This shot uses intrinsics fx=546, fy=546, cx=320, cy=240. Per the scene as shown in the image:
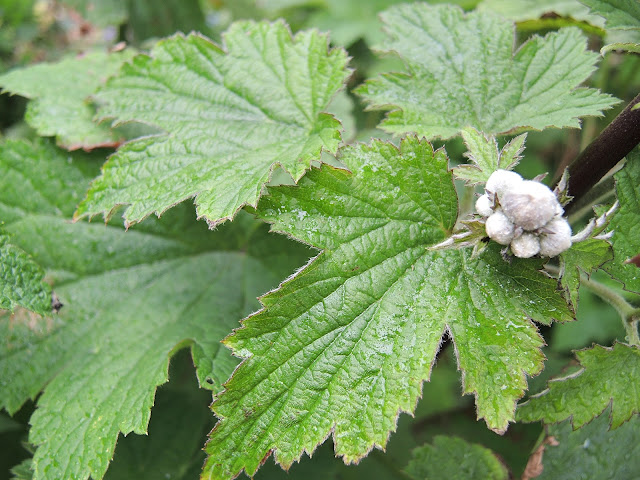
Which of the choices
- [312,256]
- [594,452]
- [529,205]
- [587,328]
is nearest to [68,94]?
[312,256]

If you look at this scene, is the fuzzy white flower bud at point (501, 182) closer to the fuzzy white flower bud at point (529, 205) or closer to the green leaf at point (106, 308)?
the fuzzy white flower bud at point (529, 205)

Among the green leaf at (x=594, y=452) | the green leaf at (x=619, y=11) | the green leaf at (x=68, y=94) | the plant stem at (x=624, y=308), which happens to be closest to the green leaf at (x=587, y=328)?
the green leaf at (x=594, y=452)

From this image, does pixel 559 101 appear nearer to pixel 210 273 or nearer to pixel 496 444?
pixel 210 273

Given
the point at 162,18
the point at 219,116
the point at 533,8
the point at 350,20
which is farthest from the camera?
the point at 162,18

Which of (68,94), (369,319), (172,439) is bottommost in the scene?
(172,439)

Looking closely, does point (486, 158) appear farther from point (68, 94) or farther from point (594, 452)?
point (68, 94)
